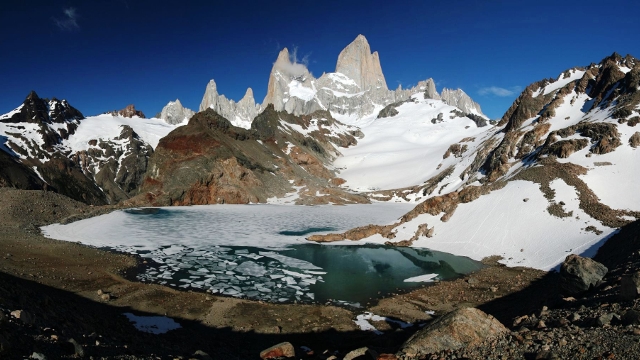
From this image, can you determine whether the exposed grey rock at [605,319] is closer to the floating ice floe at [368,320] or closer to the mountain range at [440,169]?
the floating ice floe at [368,320]

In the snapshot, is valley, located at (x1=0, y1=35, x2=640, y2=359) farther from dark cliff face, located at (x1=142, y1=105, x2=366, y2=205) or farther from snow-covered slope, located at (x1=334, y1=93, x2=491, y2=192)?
snow-covered slope, located at (x1=334, y1=93, x2=491, y2=192)

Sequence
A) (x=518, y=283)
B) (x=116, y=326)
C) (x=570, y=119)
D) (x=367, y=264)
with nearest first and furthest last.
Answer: (x=116, y=326), (x=518, y=283), (x=367, y=264), (x=570, y=119)

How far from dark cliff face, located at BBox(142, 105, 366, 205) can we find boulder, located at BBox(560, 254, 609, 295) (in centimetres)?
8199

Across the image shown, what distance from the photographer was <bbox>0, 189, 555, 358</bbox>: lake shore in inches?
557

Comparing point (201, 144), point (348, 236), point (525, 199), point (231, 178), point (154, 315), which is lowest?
point (154, 315)

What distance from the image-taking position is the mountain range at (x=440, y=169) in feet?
124

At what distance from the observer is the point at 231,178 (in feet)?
318

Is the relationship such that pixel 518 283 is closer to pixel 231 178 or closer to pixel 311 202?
pixel 311 202

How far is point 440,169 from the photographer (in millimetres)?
135125

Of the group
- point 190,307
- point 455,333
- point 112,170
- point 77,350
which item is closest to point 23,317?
point 77,350

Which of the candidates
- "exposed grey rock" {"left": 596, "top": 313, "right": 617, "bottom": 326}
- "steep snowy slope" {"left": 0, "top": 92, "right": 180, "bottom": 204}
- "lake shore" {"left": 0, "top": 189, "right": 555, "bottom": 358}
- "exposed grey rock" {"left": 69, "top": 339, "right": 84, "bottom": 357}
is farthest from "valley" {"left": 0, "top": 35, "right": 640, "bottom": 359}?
"steep snowy slope" {"left": 0, "top": 92, "right": 180, "bottom": 204}

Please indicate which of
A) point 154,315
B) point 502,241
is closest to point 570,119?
point 502,241

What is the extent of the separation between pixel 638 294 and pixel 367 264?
25.5 m

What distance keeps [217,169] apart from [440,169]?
84868mm
